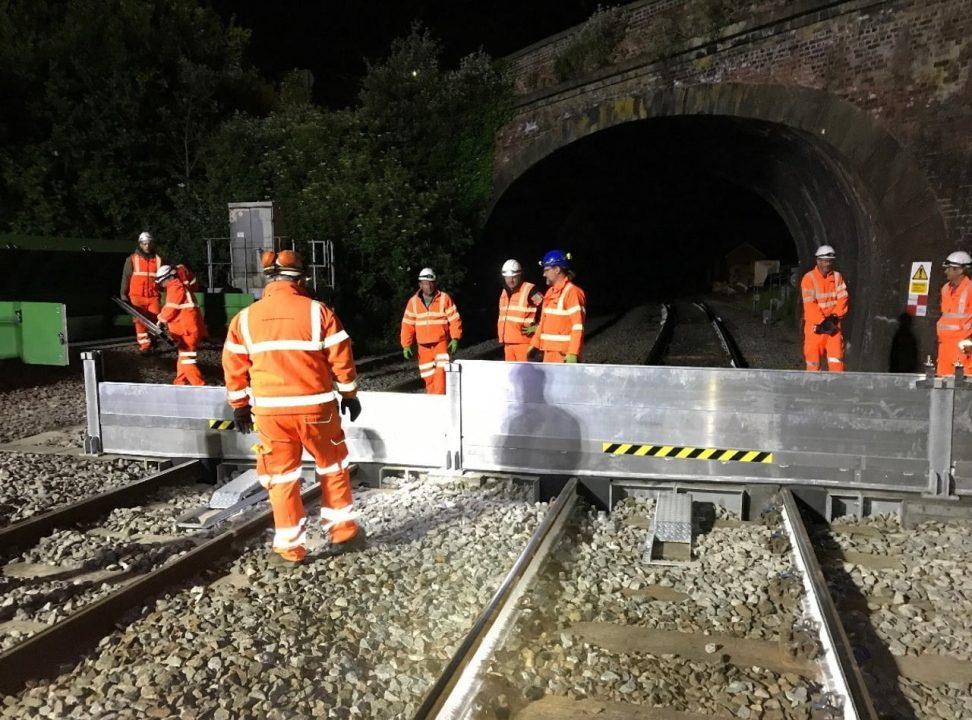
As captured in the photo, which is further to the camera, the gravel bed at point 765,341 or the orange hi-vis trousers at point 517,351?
the gravel bed at point 765,341

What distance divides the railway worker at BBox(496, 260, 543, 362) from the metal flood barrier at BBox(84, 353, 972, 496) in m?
1.76

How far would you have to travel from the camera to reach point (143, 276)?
9.69m

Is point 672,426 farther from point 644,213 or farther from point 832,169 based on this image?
point 644,213

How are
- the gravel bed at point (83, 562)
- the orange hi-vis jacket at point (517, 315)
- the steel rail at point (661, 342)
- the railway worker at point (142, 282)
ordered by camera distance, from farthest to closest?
the steel rail at point (661, 342) → the railway worker at point (142, 282) → the orange hi-vis jacket at point (517, 315) → the gravel bed at point (83, 562)

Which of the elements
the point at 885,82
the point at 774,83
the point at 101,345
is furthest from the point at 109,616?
the point at 774,83

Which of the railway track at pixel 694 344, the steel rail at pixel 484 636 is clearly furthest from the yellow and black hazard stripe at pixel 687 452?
the railway track at pixel 694 344

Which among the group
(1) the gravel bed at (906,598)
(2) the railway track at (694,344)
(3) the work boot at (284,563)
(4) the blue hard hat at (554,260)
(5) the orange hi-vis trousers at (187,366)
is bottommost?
(1) the gravel bed at (906,598)

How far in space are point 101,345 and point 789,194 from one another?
1470 cm

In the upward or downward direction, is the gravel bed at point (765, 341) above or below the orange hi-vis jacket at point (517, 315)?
below

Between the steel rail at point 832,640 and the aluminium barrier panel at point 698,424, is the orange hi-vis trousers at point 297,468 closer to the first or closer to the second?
the aluminium barrier panel at point 698,424

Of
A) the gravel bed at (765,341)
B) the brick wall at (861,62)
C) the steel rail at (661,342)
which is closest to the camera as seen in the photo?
the brick wall at (861,62)

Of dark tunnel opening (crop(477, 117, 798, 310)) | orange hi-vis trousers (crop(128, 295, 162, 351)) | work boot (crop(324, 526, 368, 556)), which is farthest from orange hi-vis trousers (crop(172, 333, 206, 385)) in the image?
dark tunnel opening (crop(477, 117, 798, 310))

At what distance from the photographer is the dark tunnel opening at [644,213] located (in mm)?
17938

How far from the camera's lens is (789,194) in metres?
17.1
